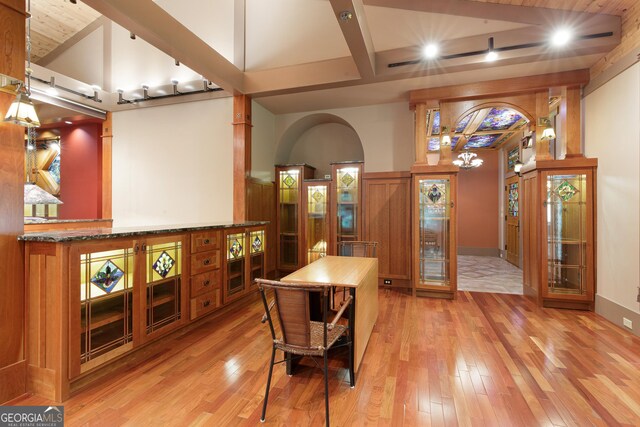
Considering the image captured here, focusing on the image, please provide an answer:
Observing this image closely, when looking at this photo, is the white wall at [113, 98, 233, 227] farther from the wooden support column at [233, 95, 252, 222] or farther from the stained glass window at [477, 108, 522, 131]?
the stained glass window at [477, 108, 522, 131]

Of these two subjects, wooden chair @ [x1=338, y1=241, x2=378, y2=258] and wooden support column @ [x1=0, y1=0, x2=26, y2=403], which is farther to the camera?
wooden chair @ [x1=338, y1=241, x2=378, y2=258]

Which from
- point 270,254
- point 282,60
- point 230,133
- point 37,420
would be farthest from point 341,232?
point 37,420

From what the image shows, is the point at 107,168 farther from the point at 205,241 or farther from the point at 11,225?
the point at 11,225

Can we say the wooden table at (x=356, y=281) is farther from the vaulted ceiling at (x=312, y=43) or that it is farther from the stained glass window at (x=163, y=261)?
the vaulted ceiling at (x=312, y=43)

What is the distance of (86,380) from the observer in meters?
2.16

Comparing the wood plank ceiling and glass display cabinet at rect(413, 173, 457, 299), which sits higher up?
the wood plank ceiling

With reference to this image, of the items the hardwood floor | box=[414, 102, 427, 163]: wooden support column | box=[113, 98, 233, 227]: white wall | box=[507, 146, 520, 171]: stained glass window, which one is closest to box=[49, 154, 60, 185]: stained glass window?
box=[113, 98, 233, 227]: white wall

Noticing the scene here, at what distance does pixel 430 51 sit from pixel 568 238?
3177mm

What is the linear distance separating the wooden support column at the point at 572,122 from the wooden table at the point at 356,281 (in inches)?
130

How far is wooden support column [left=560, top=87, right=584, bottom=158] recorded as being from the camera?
13.1 ft

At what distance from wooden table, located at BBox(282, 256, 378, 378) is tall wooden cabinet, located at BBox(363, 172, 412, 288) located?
1.91 m

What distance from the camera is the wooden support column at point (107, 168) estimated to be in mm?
5504

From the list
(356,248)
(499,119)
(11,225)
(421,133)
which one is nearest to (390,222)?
(356,248)

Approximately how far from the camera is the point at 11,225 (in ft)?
6.67
